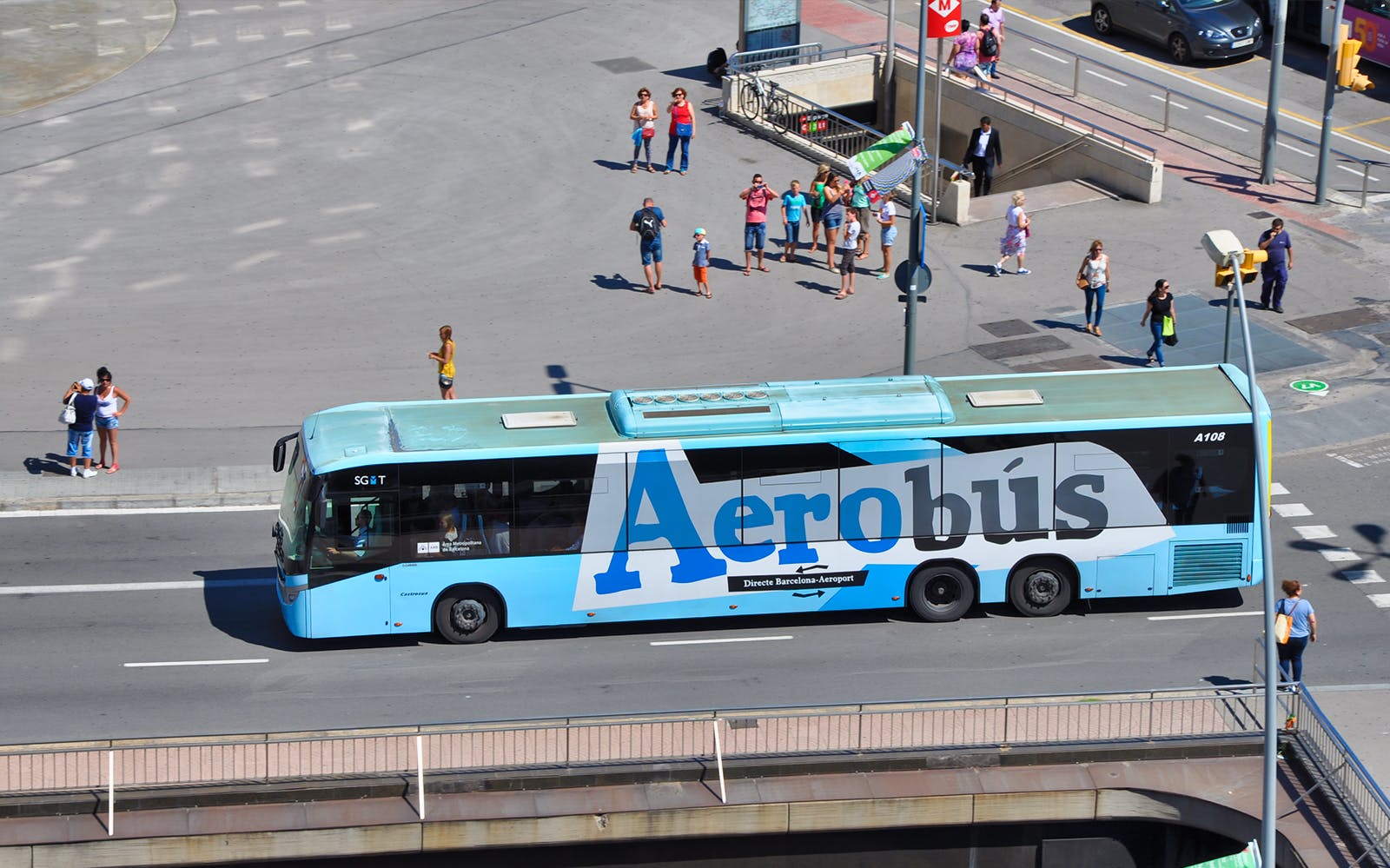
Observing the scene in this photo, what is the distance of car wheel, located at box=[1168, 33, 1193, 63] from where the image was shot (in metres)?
44.5

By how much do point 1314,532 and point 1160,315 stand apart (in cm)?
589

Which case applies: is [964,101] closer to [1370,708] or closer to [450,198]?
[450,198]

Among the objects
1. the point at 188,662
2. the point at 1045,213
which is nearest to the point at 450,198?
the point at 1045,213

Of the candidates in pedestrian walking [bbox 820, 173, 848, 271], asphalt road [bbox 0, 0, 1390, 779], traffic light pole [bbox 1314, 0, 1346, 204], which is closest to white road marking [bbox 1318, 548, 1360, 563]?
asphalt road [bbox 0, 0, 1390, 779]

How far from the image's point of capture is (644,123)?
3847cm

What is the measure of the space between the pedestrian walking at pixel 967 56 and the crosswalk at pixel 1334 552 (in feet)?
61.3

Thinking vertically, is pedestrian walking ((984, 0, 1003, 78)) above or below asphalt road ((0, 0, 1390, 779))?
above

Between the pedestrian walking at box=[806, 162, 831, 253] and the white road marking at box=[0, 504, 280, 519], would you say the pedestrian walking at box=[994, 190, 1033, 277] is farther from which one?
the white road marking at box=[0, 504, 280, 519]

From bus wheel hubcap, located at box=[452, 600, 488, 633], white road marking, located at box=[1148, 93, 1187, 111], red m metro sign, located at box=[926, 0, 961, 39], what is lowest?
bus wheel hubcap, located at box=[452, 600, 488, 633]

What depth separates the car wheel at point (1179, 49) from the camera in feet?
146

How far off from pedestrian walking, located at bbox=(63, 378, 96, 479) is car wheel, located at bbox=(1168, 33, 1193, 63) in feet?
93.6

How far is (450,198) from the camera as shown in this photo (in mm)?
38188

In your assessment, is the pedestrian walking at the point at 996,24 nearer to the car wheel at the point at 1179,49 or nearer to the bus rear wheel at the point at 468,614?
the car wheel at the point at 1179,49

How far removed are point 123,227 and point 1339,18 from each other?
80.4 ft
